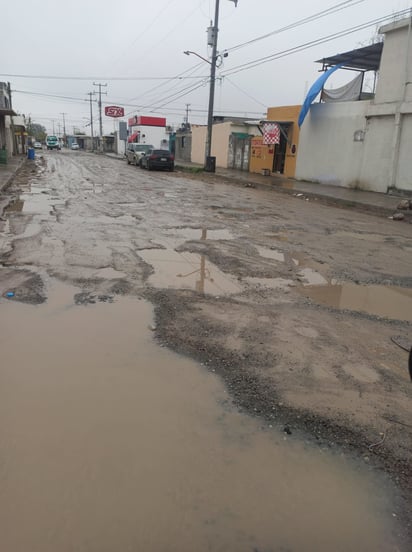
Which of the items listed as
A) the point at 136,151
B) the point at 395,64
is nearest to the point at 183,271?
the point at 395,64

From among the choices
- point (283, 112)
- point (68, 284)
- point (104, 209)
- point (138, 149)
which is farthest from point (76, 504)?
point (138, 149)

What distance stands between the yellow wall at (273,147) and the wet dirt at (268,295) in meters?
14.0

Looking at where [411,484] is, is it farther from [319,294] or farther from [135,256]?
[135,256]

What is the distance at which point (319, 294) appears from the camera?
20.6 feet

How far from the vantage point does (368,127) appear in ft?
65.8

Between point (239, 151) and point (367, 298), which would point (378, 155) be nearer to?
point (239, 151)

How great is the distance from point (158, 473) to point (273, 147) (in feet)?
91.9

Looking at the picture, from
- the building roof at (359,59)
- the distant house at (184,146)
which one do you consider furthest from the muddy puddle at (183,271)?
the distant house at (184,146)

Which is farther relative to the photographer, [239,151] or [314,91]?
[239,151]

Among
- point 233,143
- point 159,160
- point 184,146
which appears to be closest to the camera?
point 159,160

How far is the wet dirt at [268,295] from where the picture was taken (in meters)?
3.47

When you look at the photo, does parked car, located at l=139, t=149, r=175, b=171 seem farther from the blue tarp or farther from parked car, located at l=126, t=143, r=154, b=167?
the blue tarp

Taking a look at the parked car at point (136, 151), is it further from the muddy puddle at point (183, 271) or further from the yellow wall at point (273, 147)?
the muddy puddle at point (183, 271)

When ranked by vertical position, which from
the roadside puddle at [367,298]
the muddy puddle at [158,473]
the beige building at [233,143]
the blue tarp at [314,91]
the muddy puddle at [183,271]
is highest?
the blue tarp at [314,91]
